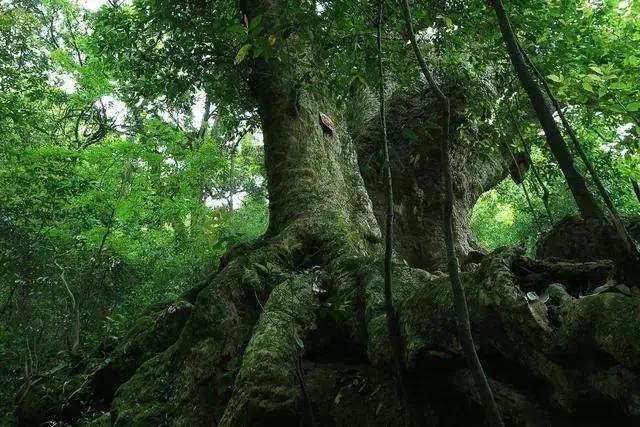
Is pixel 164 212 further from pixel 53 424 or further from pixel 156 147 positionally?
pixel 53 424

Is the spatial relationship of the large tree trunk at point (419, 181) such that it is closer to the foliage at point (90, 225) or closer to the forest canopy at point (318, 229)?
the forest canopy at point (318, 229)

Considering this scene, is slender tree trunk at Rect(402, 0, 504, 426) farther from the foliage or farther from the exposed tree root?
the foliage

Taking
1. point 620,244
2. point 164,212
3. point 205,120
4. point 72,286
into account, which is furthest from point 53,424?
point 205,120

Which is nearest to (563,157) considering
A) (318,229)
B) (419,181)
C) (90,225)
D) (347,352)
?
(347,352)

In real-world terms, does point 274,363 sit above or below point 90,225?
below

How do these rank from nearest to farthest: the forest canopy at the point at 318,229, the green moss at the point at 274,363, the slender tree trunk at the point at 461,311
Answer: the slender tree trunk at the point at 461,311 < the forest canopy at the point at 318,229 < the green moss at the point at 274,363

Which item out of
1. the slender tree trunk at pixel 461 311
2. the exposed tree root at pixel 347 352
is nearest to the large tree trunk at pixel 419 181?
the exposed tree root at pixel 347 352

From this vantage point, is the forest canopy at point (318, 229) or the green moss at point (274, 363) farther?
the green moss at point (274, 363)

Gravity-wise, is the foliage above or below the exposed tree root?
above

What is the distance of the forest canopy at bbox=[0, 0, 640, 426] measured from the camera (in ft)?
7.13

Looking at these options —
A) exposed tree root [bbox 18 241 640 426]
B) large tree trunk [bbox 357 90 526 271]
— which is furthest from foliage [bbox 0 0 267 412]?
large tree trunk [bbox 357 90 526 271]

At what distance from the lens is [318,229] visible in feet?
15.0

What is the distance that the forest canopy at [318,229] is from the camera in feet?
7.13

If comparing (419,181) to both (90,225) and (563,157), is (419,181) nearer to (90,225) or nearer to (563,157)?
(90,225)
